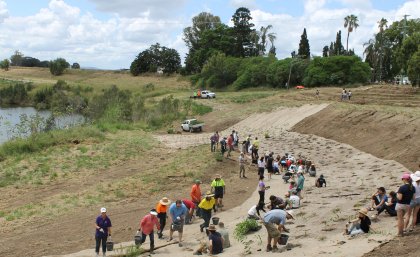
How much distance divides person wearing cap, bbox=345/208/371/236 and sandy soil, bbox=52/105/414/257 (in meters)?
0.24

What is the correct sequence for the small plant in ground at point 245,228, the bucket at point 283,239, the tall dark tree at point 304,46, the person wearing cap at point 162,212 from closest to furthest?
1. the bucket at point 283,239
2. the small plant in ground at point 245,228
3. the person wearing cap at point 162,212
4. the tall dark tree at point 304,46

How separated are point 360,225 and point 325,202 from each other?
5.17 meters

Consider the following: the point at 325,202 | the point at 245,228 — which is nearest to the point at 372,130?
the point at 325,202

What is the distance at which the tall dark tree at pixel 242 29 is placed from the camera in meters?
103

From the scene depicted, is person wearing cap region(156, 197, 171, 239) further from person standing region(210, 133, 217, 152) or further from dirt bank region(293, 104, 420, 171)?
person standing region(210, 133, 217, 152)

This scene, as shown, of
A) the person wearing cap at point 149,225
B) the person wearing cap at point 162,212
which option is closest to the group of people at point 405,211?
the person wearing cap at point 149,225

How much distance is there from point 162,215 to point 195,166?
13289 mm

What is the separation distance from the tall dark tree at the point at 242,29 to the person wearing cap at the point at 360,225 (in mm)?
91241

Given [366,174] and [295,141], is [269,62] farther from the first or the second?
[366,174]

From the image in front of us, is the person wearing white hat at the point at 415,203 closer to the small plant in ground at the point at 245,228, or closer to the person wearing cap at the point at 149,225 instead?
the small plant in ground at the point at 245,228

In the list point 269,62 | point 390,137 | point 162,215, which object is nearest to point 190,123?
point 390,137

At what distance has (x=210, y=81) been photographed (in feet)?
294

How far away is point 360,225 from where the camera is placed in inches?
553

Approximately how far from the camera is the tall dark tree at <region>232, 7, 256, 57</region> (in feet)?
338
